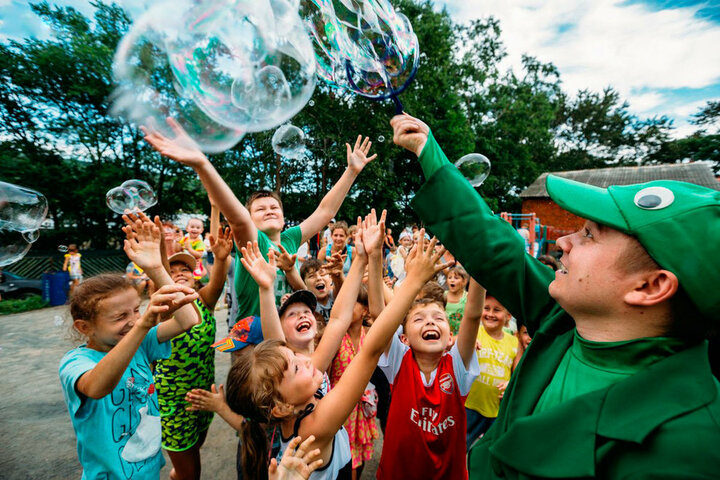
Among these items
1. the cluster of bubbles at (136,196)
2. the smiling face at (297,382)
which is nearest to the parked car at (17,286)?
the cluster of bubbles at (136,196)

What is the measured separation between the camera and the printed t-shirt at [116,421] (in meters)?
1.67

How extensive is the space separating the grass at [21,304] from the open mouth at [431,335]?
1339cm

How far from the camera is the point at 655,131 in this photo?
40.7 meters

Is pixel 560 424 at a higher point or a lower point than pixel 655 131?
lower

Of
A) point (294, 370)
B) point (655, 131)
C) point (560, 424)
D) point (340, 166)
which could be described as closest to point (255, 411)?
point (294, 370)

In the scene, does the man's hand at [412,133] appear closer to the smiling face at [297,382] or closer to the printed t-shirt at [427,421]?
the smiling face at [297,382]

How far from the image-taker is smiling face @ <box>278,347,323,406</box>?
63.4 inches

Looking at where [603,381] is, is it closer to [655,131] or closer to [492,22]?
[492,22]

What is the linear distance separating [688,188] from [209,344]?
304cm

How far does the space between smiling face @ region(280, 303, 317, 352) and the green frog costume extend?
146cm

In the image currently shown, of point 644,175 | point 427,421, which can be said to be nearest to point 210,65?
point 427,421

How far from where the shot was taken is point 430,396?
211 centimetres

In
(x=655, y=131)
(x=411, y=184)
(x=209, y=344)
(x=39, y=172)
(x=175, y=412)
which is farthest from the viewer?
(x=655, y=131)

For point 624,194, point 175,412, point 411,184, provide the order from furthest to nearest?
1. point 411,184
2. point 175,412
3. point 624,194
